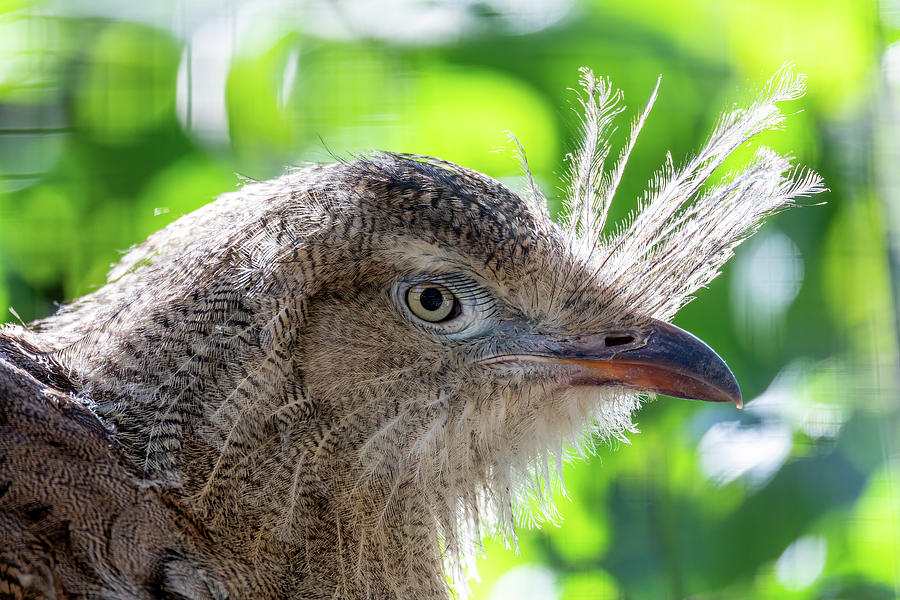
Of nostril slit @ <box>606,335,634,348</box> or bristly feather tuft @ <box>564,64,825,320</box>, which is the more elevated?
bristly feather tuft @ <box>564,64,825,320</box>

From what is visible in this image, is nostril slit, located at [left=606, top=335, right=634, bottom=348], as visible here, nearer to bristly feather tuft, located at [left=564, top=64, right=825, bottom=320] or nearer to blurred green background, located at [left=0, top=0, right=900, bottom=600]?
bristly feather tuft, located at [left=564, top=64, right=825, bottom=320]

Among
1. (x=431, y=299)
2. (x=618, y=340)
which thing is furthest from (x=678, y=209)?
(x=431, y=299)

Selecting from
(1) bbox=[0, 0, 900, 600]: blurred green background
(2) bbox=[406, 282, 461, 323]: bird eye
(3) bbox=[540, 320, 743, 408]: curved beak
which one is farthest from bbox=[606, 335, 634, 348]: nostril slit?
(1) bbox=[0, 0, 900, 600]: blurred green background

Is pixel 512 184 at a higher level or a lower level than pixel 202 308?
higher

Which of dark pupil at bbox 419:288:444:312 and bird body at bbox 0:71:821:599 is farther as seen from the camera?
dark pupil at bbox 419:288:444:312

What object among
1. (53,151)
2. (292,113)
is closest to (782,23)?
(292,113)

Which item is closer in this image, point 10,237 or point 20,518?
point 20,518

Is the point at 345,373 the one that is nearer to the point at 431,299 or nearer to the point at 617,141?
the point at 431,299

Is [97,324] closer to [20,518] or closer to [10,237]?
[20,518]
